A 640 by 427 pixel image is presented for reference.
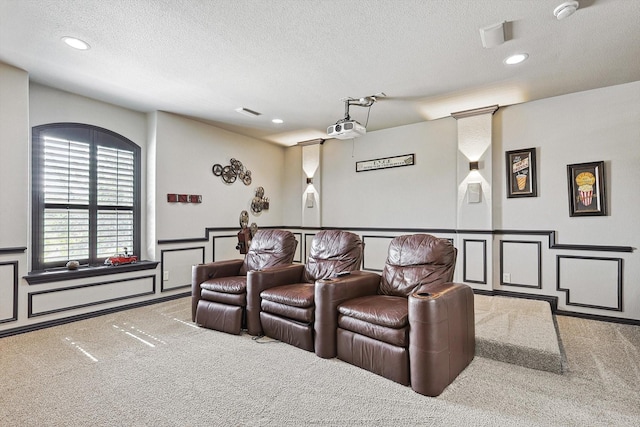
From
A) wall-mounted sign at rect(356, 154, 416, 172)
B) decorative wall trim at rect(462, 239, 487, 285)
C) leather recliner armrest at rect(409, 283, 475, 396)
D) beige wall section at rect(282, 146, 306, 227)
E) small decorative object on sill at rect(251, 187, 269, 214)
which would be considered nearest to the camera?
leather recliner armrest at rect(409, 283, 475, 396)

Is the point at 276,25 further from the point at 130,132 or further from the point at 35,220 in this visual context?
the point at 35,220

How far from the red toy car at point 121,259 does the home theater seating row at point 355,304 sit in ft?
4.14

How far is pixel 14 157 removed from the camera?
3283 mm

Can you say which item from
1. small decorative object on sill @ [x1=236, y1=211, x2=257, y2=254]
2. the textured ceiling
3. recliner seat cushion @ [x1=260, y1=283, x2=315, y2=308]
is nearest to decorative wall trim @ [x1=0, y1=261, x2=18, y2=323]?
the textured ceiling

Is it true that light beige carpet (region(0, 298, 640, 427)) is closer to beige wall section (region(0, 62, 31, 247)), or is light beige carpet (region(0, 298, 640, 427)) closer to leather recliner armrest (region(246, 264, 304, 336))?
leather recliner armrest (region(246, 264, 304, 336))

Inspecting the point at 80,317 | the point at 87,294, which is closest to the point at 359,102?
the point at 87,294

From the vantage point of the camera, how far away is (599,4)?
7.50 feet

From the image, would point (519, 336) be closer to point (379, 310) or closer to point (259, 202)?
point (379, 310)

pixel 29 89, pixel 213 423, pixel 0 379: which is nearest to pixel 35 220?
pixel 29 89

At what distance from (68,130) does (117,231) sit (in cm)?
135

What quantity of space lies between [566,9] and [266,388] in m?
3.36

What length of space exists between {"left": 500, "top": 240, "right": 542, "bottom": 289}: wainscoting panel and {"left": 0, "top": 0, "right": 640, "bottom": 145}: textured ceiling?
1.87 meters

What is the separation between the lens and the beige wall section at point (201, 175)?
467 cm

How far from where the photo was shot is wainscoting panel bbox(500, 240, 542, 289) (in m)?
4.13
